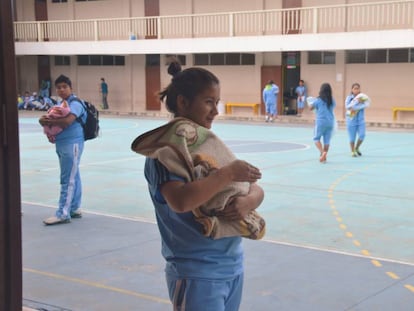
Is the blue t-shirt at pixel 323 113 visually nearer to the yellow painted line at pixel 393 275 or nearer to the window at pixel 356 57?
the yellow painted line at pixel 393 275

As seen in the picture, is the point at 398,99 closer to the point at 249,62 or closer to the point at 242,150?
the point at 249,62


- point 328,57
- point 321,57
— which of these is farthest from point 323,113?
point 321,57

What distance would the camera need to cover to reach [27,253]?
245 inches

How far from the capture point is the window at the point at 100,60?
33.3m

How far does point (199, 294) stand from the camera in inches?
99.2

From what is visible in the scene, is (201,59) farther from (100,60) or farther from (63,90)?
(63,90)

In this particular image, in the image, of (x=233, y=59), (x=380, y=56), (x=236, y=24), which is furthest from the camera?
(x=233, y=59)

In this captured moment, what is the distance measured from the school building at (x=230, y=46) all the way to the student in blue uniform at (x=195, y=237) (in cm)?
2134

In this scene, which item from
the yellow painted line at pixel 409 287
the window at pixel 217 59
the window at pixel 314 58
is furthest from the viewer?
the window at pixel 217 59

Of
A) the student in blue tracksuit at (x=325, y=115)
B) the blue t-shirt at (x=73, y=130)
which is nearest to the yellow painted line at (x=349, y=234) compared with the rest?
the blue t-shirt at (x=73, y=130)

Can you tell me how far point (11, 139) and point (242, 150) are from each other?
12899mm

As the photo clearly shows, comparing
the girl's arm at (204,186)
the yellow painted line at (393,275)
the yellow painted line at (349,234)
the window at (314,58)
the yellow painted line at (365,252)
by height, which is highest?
the window at (314,58)

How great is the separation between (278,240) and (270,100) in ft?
65.8

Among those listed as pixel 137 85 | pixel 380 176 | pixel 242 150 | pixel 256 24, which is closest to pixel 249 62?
pixel 256 24
